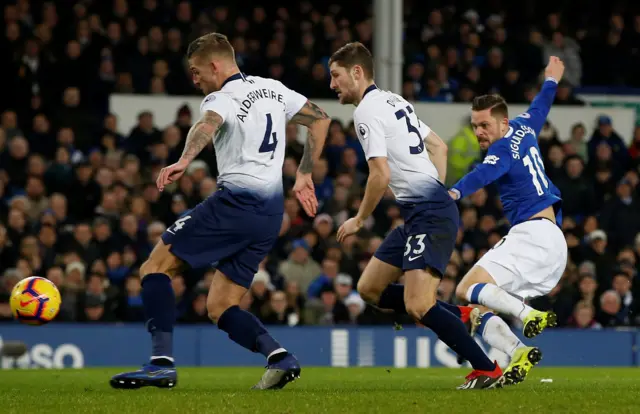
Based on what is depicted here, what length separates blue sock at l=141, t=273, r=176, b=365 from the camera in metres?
8.26

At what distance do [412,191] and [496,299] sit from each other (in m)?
1.00

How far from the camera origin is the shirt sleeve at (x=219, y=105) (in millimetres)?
8188

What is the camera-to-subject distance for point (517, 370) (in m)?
8.57

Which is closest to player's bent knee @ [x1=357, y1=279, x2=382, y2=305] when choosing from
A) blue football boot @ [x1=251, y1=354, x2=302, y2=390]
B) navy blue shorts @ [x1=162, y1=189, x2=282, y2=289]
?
navy blue shorts @ [x1=162, y1=189, x2=282, y2=289]

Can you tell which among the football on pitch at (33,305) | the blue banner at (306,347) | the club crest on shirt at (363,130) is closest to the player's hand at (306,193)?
the club crest on shirt at (363,130)

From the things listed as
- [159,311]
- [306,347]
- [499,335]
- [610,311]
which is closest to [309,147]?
[159,311]

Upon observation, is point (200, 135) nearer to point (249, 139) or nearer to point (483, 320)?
point (249, 139)

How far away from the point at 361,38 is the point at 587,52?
4401mm

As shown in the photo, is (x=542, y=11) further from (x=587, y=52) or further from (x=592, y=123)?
(x=592, y=123)

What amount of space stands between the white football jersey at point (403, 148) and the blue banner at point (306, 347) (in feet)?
17.3

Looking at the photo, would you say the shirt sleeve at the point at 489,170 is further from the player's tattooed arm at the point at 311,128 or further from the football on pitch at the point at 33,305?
the football on pitch at the point at 33,305

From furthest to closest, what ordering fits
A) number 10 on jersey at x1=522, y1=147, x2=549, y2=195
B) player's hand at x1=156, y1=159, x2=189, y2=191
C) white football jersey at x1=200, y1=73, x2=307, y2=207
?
1. number 10 on jersey at x1=522, y1=147, x2=549, y2=195
2. white football jersey at x1=200, y1=73, x2=307, y2=207
3. player's hand at x1=156, y1=159, x2=189, y2=191

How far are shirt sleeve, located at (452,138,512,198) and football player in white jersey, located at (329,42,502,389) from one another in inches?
6.5

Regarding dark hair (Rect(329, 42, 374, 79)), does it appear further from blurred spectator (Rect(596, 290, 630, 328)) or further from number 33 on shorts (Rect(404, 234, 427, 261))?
blurred spectator (Rect(596, 290, 630, 328))
